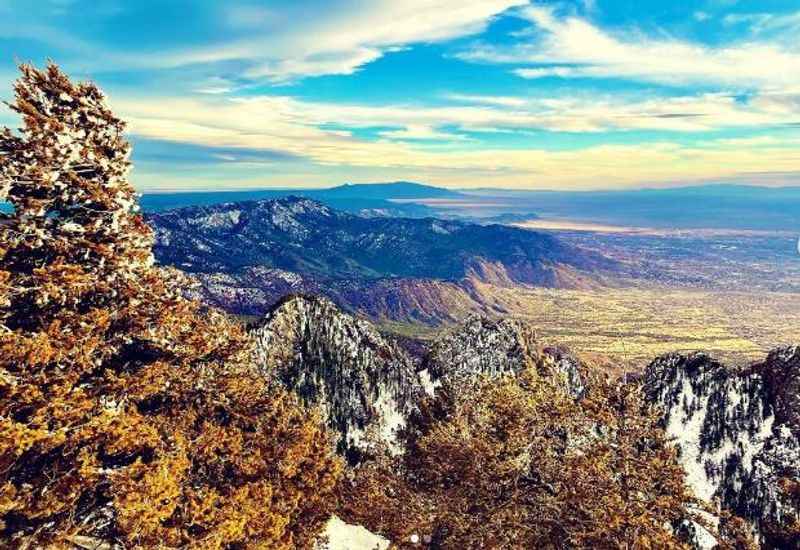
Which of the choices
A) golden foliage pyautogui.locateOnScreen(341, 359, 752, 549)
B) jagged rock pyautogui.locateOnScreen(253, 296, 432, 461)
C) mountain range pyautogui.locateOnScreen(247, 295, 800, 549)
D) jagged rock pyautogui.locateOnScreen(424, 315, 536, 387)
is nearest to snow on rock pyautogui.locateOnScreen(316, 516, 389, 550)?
golden foliage pyautogui.locateOnScreen(341, 359, 752, 549)

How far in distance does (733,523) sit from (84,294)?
36.6 m

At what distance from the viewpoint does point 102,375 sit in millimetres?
29141

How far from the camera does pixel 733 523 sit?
3469cm

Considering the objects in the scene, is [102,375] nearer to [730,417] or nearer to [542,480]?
[542,480]

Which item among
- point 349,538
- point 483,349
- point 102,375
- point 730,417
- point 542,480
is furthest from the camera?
point 483,349

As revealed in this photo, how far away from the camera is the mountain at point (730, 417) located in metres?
82.6

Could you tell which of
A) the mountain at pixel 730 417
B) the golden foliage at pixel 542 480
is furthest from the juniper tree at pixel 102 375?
the mountain at pixel 730 417

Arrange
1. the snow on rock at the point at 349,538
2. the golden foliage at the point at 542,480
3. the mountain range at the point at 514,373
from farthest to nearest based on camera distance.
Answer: the mountain range at the point at 514,373
the snow on rock at the point at 349,538
the golden foliage at the point at 542,480

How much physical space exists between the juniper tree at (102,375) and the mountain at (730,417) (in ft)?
226

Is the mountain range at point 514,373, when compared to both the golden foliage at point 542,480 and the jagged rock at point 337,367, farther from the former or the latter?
the golden foliage at point 542,480

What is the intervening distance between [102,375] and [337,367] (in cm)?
9917

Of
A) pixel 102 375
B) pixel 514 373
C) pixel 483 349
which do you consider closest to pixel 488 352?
pixel 483 349

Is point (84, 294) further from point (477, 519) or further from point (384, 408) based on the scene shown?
point (384, 408)

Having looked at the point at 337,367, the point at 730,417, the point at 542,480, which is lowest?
the point at 337,367
